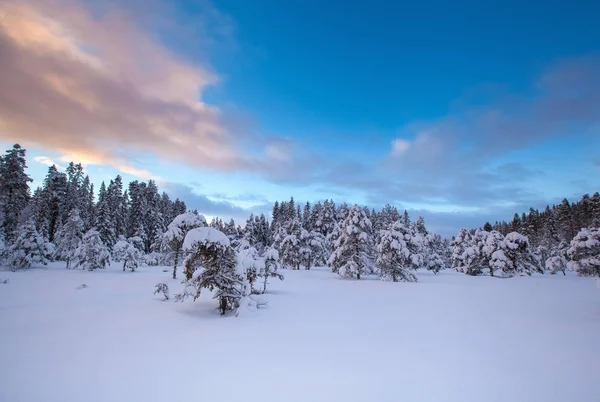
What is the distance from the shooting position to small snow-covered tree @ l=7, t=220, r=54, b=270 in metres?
30.1

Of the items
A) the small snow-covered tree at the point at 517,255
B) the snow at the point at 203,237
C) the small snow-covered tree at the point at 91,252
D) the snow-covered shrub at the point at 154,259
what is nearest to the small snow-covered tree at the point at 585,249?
the small snow-covered tree at the point at 517,255

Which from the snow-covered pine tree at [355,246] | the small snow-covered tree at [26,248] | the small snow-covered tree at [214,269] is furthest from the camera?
the snow-covered pine tree at [355,246]

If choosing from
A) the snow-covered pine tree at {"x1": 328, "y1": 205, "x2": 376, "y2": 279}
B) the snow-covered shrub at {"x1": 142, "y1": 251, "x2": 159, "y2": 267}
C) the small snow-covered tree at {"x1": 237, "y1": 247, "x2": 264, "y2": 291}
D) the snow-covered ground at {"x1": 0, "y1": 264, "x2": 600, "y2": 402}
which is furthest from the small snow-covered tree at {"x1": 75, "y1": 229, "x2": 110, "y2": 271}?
the snow-covered pine tree at {"x1": 328, "y1": 205, "x2": 376, "y2": 279}

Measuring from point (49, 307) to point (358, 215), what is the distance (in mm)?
31977

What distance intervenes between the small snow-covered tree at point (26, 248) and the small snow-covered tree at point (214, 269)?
28543 mm

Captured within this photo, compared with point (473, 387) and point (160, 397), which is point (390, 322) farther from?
point (160, 397)

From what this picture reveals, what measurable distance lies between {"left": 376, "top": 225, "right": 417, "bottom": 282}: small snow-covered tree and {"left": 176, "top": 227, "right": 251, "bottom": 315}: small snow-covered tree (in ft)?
81.4

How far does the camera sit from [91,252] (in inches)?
1330

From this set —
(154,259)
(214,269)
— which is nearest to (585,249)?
(214,269)

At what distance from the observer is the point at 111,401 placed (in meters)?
5.91

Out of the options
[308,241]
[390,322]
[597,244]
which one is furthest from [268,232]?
[390,322]

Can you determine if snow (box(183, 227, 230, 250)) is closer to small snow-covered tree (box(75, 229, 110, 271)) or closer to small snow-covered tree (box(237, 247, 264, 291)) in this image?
small snow-covered tree (box(237, 247, 264, 291))

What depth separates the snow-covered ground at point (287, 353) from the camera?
6555mm

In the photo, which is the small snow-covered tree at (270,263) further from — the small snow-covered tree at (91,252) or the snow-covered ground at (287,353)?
the small snow-covered tree at (91,252)
